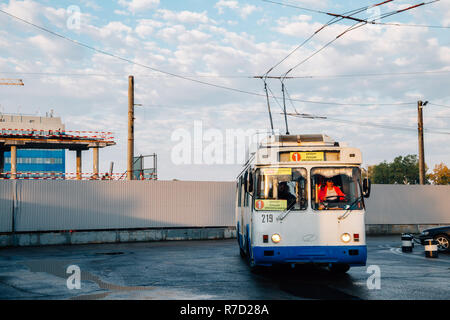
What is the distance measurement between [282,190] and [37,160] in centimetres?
11940

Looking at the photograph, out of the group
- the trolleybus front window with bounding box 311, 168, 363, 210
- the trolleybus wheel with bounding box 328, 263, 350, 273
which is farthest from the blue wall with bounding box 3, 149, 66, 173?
the trolleybus front window with bounding box 311, 168, 363, 210

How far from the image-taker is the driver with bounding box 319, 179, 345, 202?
1148cm

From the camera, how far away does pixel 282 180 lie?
11.5 m

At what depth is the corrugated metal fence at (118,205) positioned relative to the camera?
2412cm

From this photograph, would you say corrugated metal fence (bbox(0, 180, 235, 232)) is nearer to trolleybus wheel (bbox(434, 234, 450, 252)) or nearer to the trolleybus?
trolleybus wheel (bbox(434, 234, 450, 252))

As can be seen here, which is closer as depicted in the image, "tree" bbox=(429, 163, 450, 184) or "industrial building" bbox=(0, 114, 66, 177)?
"tree" bbox=(429, 163, 450, 184)

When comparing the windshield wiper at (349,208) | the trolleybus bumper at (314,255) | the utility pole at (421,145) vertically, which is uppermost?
the utility pole at (421,145)

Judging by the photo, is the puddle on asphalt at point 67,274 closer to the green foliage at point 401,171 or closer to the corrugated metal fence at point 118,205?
the corrugated metal fence at point 118,205

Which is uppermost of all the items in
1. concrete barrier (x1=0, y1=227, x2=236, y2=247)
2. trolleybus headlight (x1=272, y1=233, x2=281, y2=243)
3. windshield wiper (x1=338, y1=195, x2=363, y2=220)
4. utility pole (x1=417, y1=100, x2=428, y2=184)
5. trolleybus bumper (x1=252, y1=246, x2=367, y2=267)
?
utility pole (x1=417, y1=100, x2=428, y2=184)

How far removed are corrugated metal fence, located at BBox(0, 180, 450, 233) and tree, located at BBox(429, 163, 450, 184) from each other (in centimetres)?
6681

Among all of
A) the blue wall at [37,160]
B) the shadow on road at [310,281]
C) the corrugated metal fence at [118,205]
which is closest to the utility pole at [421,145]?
the corrugated metal fence at [118,205]

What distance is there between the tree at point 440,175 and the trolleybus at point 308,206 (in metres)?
87.8

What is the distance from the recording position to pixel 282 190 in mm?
11516
